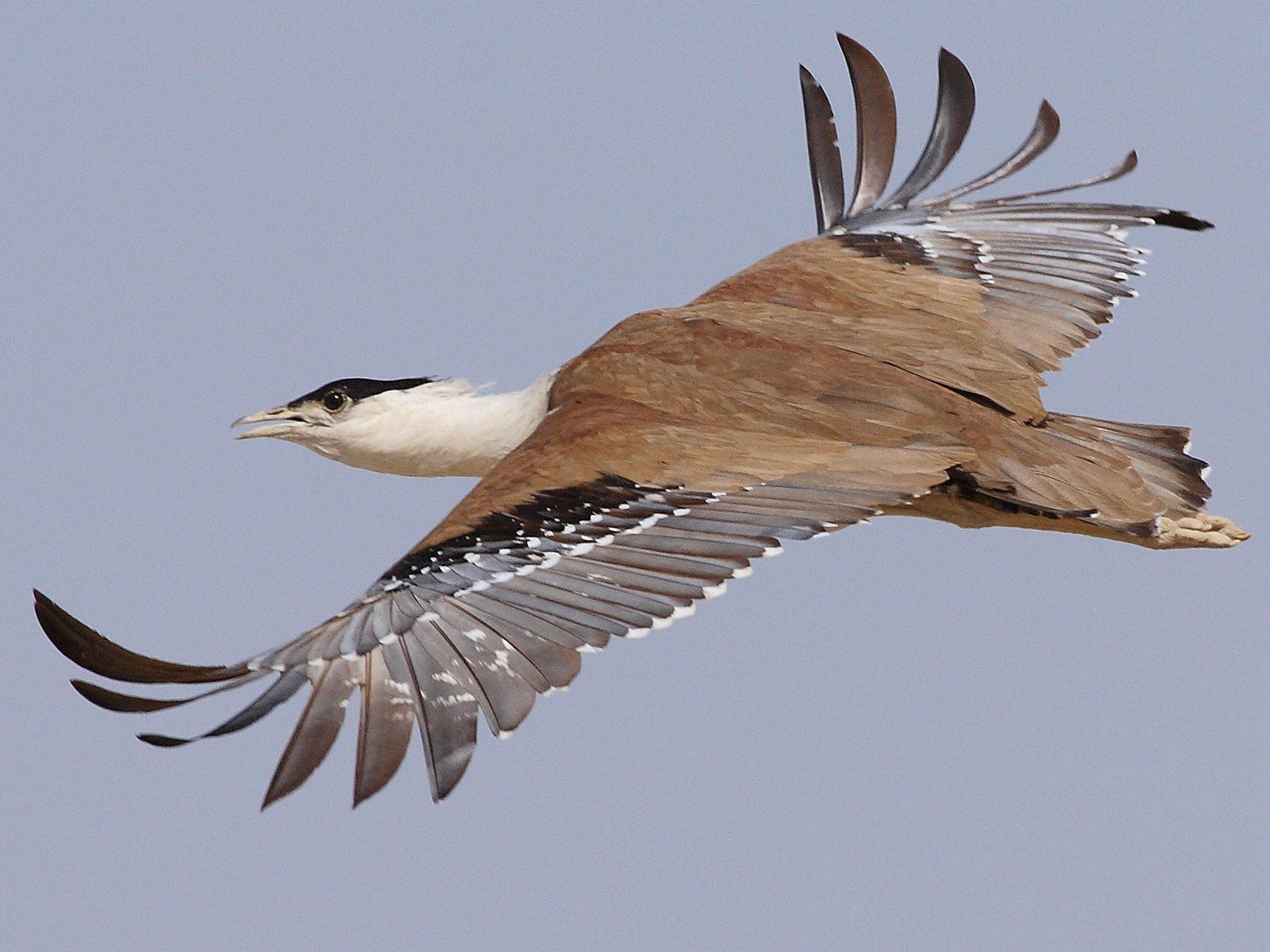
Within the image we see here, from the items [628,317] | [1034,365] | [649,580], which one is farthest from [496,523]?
[1034,365]

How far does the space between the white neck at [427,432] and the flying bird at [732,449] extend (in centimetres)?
1

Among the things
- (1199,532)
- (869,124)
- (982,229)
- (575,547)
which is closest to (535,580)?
(575,547)

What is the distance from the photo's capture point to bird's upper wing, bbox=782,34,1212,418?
8.30 metres

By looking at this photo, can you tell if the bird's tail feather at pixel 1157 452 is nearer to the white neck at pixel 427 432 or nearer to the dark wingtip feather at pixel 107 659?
the white neck at pixel 427 432

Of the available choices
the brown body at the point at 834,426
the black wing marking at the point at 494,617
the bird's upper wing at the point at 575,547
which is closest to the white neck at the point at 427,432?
the brown body at the point at 834,426

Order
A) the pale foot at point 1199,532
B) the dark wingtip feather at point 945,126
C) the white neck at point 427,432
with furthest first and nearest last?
the dark wingtip feather at point 945,126, the white neck at point 427,432, the pale foot at point 1199,532

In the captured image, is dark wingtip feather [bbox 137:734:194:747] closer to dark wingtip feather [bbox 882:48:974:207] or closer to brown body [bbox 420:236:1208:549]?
brown body [bbox 420:236:1208:549]

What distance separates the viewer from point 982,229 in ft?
29.5

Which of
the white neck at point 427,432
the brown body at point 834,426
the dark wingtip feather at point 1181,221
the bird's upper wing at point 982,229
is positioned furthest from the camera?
the dark wingtip feather at point 1181,221

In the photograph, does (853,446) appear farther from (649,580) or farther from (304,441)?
(304,441)

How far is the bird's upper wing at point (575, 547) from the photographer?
600 cm

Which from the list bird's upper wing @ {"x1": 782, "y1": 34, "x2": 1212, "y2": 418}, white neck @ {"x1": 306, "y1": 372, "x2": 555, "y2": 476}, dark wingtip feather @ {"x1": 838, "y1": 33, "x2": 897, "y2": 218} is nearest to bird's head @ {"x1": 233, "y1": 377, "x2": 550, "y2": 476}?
white neck @ {"x1": 306, "y1": 372, "x2": 555, "y2": 476}

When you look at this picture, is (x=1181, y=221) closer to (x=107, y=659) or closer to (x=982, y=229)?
(x=982, y=229)

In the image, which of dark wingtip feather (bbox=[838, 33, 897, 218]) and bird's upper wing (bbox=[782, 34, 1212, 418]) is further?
dark wingtip feather (bbox=[838, 33, 897, 218])
